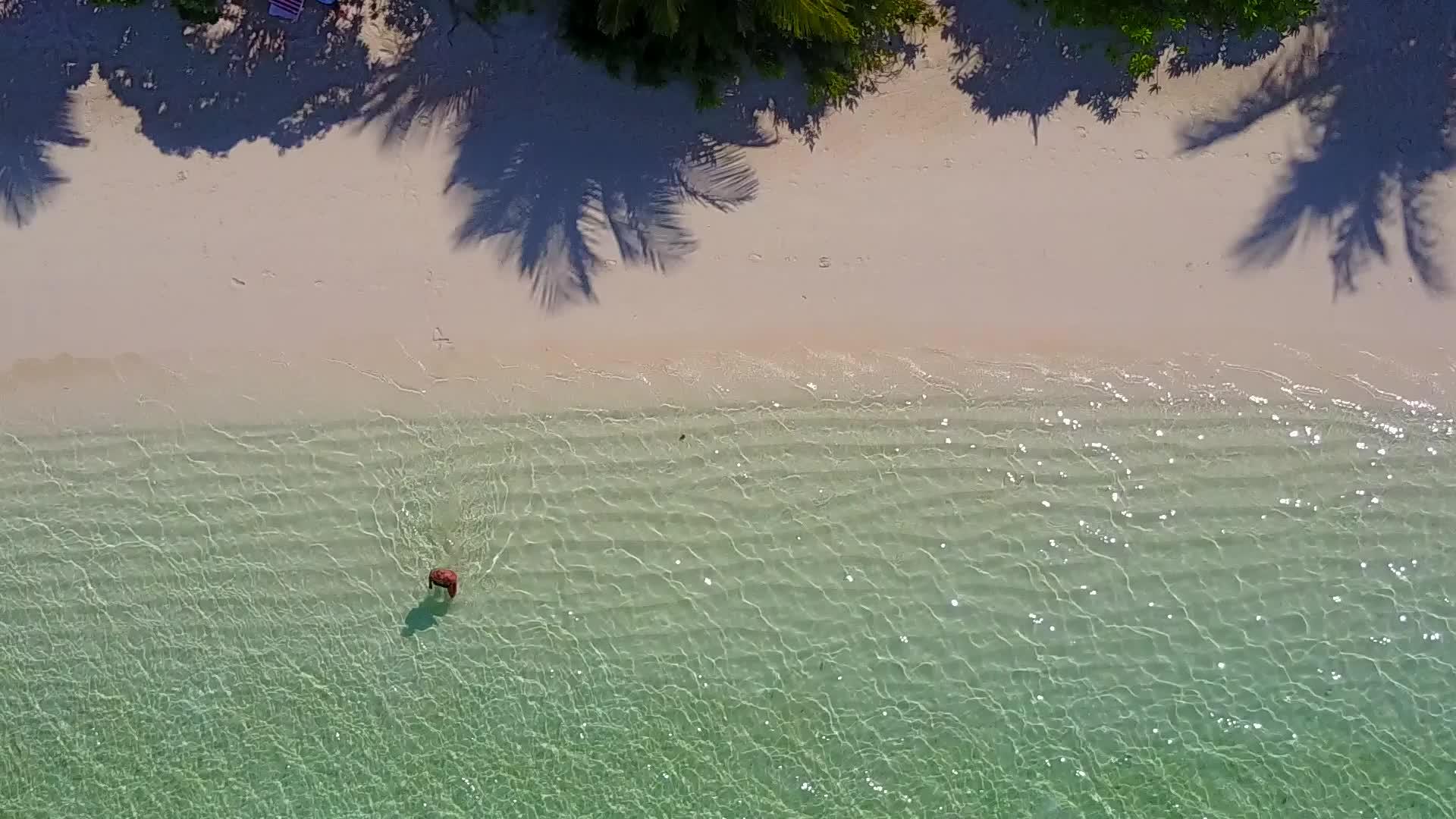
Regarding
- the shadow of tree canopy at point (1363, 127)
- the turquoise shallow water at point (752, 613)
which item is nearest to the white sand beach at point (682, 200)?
the shadow of tree canopy at point (1363, 127)

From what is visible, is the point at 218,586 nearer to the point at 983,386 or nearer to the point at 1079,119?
the point at 983,386

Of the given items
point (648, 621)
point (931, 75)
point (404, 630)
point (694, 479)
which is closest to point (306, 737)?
point (404, 630)

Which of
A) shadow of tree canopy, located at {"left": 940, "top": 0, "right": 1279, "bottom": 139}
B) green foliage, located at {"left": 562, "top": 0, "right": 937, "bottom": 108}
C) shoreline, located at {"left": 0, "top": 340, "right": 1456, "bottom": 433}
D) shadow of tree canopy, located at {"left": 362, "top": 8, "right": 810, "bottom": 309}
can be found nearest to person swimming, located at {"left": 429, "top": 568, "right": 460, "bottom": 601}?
shoreline, located at {"left": 0, "top": 340, "right": 1456, "bottom": 433}

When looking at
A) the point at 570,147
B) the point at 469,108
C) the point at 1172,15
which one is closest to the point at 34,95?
the point at 469,108

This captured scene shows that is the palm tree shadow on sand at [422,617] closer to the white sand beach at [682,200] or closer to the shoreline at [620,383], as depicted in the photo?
the shoreline at [620,383]

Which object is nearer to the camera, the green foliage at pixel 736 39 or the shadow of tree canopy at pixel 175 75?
the green foliage at pixel 736 39

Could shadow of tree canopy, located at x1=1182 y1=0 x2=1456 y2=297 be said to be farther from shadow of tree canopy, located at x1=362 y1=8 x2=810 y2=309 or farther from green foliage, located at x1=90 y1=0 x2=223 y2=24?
green foliage, located at x1=90 y1=0 x2=223 y2=24
